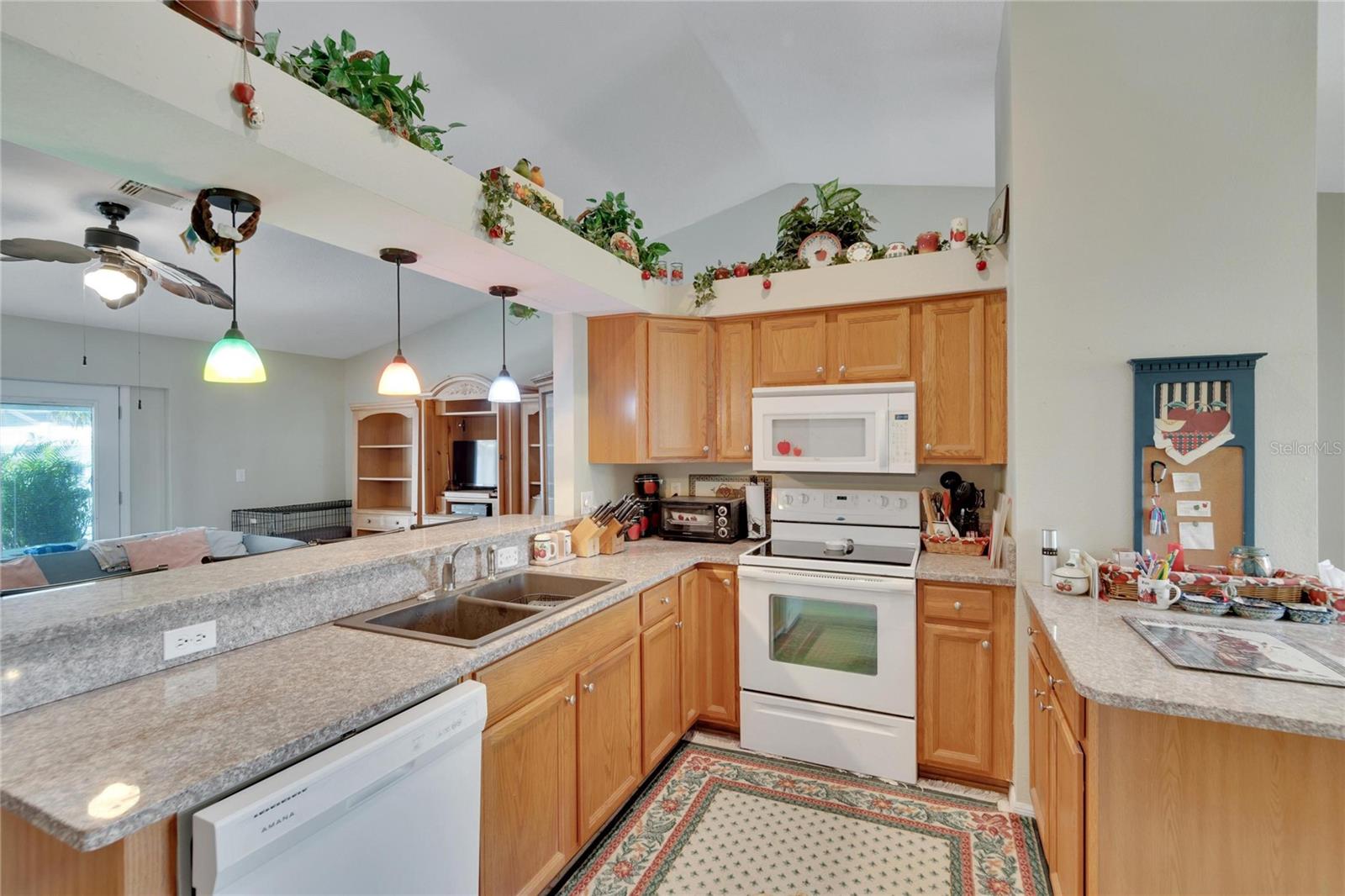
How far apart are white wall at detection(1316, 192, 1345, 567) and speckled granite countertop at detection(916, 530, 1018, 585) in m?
1.57

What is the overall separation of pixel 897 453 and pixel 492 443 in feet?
13.2

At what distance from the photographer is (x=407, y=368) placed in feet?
8.32

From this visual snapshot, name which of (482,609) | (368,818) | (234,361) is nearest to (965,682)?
(482,609)

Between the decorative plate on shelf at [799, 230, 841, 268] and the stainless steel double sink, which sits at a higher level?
the decorative plate on shelf at [799, 230, 841, 268]

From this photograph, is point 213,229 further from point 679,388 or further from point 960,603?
point 960,603

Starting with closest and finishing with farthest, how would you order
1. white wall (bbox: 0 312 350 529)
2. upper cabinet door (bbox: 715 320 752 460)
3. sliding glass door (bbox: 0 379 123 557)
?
1. upper cabinet door (bbox: 715 320 752 460)
2. sliding glass door (bbox: 0 379 123 557)
3. white wall (bbox: 0 312 350 529)

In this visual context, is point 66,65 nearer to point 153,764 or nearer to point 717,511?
point 153,764

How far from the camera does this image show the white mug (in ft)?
6.18

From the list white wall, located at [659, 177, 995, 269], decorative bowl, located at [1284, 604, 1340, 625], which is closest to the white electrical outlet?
decorative bowl, located at [1284, 604, 1340, 625]

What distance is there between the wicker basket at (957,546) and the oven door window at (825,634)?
1.88ft

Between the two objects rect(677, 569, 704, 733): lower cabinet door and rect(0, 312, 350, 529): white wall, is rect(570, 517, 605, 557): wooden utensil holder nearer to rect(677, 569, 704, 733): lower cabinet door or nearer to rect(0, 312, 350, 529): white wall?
rect(677, 569, 704, 733): lower cabinet door

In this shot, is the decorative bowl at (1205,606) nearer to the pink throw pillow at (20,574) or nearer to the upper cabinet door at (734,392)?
the upper cabinet door at (734,392)

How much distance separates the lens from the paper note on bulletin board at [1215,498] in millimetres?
2021

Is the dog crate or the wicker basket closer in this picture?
the wicker basket
